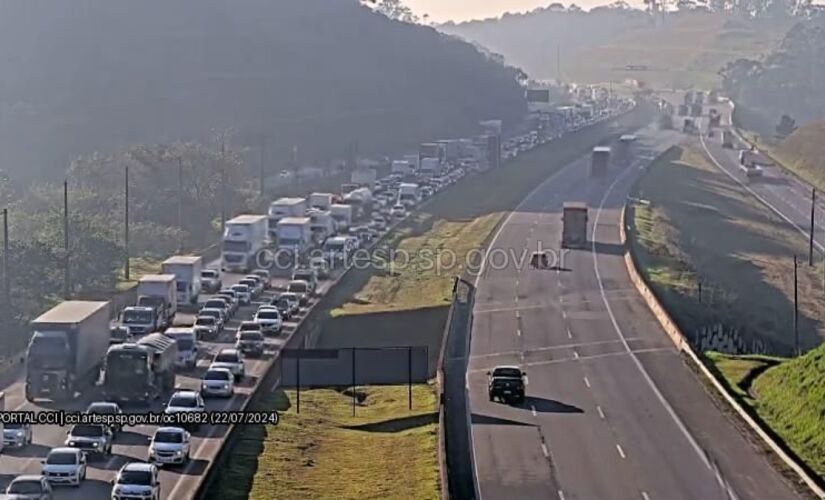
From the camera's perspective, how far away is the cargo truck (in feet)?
151

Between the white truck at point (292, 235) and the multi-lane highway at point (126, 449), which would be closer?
the multi-lane highway at point (126, 449)

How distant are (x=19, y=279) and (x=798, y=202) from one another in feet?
234

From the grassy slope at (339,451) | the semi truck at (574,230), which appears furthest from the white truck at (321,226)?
the grassy slope at (339,451)

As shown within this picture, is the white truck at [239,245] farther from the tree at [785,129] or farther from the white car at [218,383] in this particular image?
the tree at [785,129]

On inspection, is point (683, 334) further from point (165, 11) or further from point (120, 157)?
point (165, 11)

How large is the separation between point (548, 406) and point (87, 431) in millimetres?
10813

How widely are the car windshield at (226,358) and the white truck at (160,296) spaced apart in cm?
715

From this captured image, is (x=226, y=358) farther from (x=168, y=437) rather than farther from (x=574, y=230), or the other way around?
(x=574, y=230)

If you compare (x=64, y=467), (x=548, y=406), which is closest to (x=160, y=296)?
(x=548, y=406)

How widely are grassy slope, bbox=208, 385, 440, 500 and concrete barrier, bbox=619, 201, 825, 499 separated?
6.67 metres

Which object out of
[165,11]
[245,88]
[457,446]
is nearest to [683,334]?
[457,446]

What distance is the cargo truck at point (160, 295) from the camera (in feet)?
151

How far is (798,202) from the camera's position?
359 feet

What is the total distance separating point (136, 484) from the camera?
981 inches
